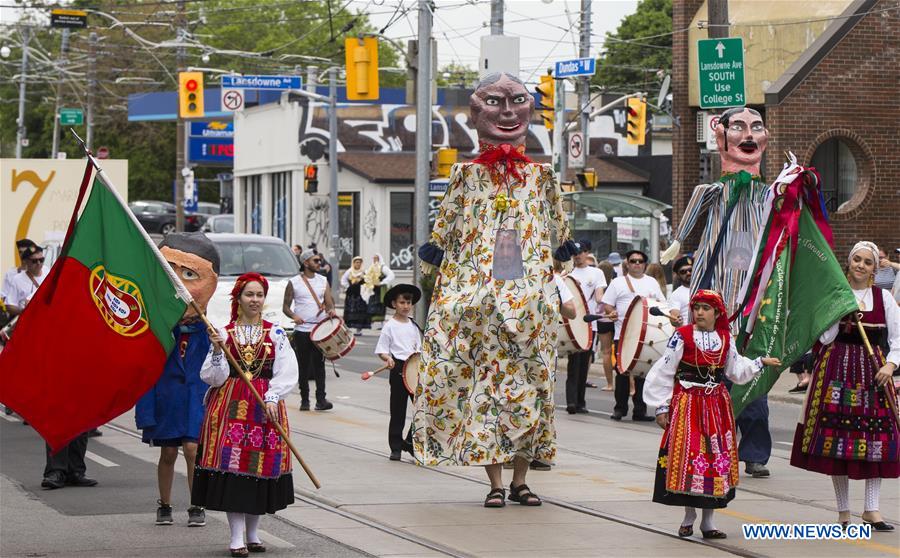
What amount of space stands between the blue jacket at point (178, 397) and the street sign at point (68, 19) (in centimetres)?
3032

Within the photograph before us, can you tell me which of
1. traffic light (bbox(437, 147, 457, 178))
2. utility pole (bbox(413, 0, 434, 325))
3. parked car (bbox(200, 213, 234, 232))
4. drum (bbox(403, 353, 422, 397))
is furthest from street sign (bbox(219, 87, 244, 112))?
drum (bbox(403, 353, 422, 397))

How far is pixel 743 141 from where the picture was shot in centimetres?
1159

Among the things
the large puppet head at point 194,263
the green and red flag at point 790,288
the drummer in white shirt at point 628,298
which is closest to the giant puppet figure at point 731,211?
the green and red flag at point 790,288

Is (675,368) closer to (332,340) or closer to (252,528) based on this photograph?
(252,528)

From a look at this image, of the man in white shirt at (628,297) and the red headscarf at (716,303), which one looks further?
the man in white shirt at (628,297)

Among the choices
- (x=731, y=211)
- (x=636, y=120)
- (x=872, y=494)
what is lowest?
(x=872, y=494)

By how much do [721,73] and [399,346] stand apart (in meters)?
8.54

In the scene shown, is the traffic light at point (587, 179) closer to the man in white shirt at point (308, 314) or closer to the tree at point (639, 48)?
the man in white shirt at point (308, 314)

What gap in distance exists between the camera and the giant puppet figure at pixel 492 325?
1027cm

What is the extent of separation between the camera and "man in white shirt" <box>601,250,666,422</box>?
54.1 ft

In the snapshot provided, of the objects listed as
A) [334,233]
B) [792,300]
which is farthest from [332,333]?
[334,233]

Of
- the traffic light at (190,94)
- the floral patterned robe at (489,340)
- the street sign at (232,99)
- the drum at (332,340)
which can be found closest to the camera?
the floral patterned robe at (489,340)

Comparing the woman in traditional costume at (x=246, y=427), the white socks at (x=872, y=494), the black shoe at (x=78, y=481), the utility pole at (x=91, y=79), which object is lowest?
the black shoe at (x=78, y=481)

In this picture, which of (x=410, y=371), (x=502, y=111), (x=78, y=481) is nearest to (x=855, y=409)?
(x=502, y=111)
